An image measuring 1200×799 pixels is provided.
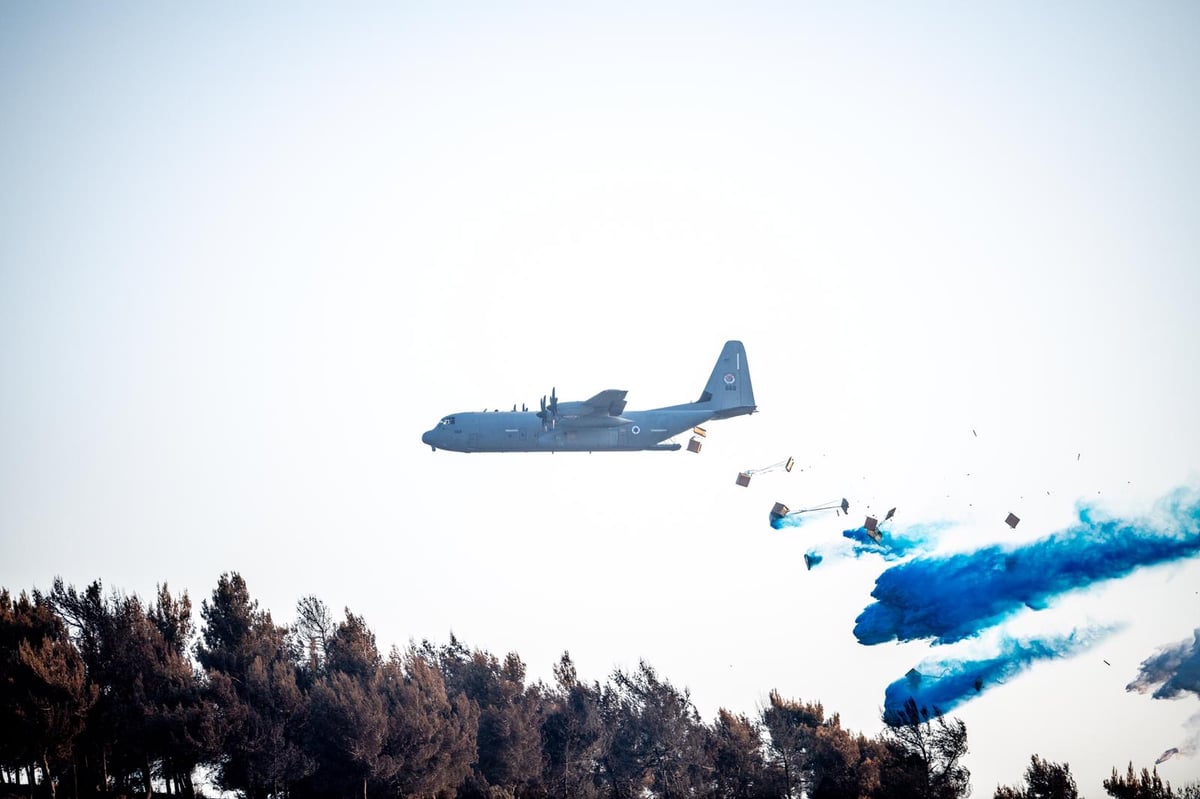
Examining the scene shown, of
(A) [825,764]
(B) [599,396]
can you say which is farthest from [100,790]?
(A) [825,764]

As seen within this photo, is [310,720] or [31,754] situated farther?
[310,720]

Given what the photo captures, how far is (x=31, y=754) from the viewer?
83.4 m

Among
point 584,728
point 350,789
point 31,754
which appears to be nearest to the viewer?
point 31,754

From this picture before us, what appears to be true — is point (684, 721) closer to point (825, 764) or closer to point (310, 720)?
point (825, 764)

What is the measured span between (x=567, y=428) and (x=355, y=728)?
24452mm

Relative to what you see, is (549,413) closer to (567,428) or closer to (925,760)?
(567,428)

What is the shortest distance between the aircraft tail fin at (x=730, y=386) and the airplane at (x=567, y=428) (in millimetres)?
2215

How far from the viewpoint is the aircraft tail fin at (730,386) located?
94.7 m

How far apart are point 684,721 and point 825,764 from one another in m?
12.5

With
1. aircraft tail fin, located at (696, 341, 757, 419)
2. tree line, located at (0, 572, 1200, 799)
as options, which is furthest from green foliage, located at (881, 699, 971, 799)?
aircraft tail fin, located at (696, 341, 757, 419)

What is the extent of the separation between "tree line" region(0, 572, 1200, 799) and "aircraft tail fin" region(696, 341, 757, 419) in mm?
25418

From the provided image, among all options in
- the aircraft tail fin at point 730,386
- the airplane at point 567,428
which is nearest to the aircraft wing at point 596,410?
the airplane at point 567,428

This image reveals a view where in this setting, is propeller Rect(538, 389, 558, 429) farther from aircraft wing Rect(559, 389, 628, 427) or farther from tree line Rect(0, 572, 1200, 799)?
tree line Rect(0, 572, 1200, 799)

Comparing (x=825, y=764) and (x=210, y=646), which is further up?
(x=210, y=646)
